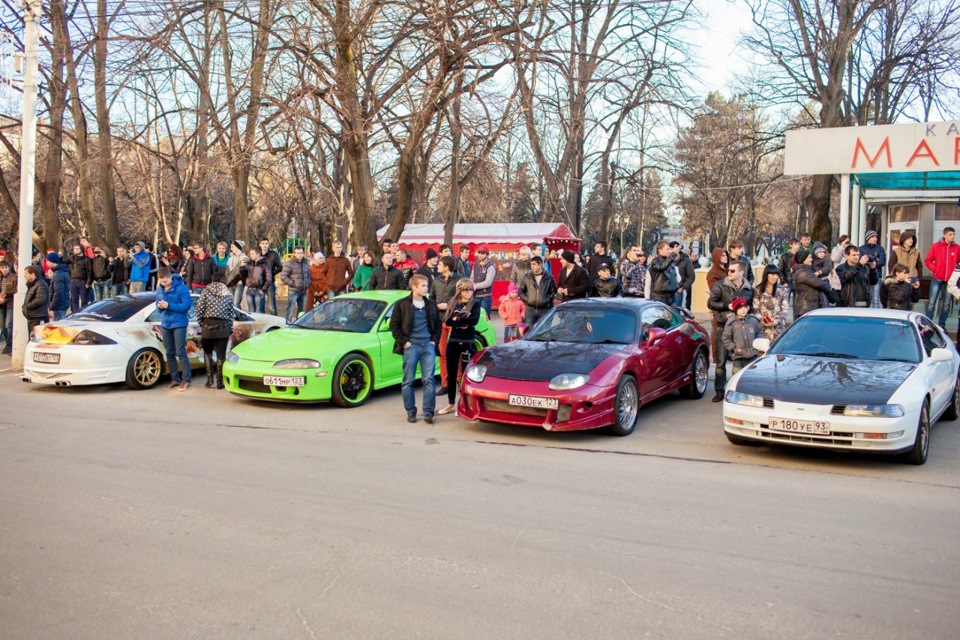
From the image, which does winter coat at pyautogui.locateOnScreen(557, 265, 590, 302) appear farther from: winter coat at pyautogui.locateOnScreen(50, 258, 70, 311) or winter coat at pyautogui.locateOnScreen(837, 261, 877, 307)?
winter coat at pyautogui.locateOnScreen(50, 258, 70, 311)

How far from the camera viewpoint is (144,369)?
12.7 m

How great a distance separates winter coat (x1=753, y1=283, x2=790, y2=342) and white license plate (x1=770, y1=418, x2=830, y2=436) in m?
3.67

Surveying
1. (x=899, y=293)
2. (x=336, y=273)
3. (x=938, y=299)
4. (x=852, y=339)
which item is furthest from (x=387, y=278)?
(x=938, y=299)

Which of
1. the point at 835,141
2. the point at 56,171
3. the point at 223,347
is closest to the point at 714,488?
the point at 223,347

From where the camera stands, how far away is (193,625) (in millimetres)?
4383

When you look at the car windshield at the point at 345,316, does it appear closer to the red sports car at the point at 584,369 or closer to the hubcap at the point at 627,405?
the red sports car at the point at 584,369

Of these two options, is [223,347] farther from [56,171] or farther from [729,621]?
[56,171]

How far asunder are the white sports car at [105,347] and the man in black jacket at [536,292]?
4.27 metres

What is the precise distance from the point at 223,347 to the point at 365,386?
95.6 inches

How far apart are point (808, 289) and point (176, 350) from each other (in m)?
9.05

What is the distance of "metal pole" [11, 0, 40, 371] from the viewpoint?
14.6 m

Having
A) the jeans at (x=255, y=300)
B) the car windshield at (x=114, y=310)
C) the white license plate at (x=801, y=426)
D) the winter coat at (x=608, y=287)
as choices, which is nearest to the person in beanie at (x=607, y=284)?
the winter coat at (x=608, y=287)

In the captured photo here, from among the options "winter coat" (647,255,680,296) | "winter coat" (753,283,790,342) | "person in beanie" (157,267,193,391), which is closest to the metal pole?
"person in beanie" (157,267,193,391)

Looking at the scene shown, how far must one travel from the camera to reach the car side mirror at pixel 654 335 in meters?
10.2
